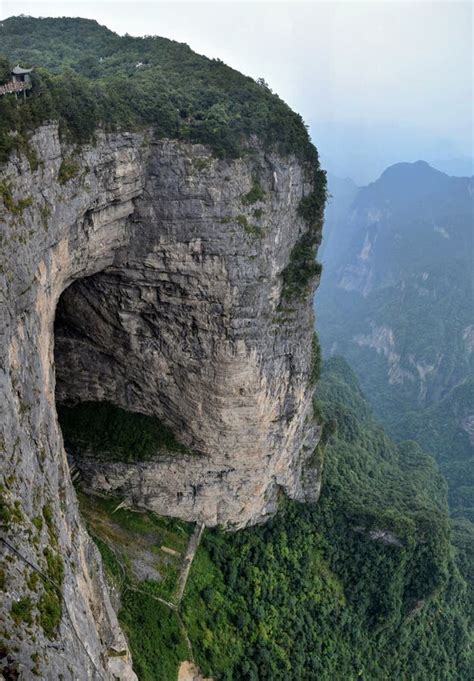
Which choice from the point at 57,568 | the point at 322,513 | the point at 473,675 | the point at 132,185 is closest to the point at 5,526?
the point at 57,568

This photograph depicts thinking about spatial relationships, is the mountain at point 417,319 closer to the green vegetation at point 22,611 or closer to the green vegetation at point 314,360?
the green vegetation at point 314,360

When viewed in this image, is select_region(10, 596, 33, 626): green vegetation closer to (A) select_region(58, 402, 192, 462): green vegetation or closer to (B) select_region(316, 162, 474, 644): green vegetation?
(A) select_region(58, 402, 192, 462): green vegetation

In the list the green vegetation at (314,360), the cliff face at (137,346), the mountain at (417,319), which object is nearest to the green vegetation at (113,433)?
the cliff face at (137,346)

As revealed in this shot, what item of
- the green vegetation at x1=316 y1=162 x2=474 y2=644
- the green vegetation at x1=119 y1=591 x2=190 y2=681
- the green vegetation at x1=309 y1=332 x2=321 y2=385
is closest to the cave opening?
the green vegetation at x1=119 y1=591 x2=190 y2=681

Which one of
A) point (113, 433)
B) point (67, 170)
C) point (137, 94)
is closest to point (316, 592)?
point (113, 433)

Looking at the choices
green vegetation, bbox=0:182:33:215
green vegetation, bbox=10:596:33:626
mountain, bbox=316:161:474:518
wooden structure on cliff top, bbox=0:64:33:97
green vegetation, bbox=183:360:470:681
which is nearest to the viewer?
green vegetation, bbox=10:596:33:626

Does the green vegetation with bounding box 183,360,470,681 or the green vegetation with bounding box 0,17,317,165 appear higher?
the green vegetation with bounding box 0,17,317,165
